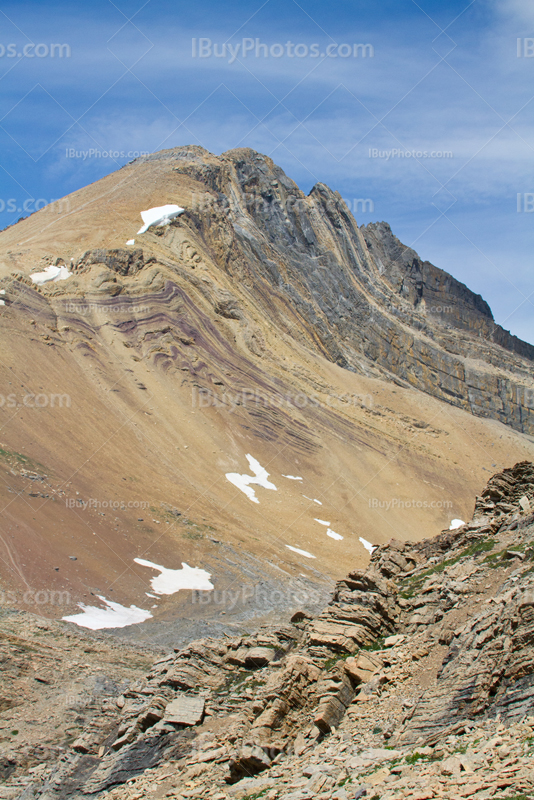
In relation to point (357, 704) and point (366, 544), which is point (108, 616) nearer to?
point (357, 704)

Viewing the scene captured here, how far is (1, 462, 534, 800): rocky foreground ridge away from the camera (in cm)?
813

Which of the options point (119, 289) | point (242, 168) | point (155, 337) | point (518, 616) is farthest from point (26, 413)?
point (242, 168)

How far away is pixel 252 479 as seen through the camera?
44.4 meters

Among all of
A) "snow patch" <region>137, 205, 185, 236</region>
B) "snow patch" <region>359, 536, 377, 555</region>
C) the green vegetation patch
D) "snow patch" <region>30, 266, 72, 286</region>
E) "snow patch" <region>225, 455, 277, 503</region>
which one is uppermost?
"snow patch" <region>137, 205, 185, 236</region>

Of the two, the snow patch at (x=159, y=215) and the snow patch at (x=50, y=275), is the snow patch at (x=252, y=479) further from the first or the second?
the snow patch at (x=159, y=215)

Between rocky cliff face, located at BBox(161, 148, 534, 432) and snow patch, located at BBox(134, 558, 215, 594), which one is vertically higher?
rocky cliff face, located at BBox(161, 148, 534, 432)

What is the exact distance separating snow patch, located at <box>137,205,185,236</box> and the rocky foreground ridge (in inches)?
2137

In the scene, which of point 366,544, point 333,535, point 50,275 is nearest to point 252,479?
point 333,535

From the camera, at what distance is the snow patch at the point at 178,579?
28.6 metres

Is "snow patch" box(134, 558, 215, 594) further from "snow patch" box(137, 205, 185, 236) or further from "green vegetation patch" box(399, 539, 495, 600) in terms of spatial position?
"snow patch" box(137, 205, 185, 236)

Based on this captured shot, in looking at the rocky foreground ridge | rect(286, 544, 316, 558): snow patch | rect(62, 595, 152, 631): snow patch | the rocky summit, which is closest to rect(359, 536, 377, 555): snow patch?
the rocky summit

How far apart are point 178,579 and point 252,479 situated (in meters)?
15.4

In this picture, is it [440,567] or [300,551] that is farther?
[300,551]

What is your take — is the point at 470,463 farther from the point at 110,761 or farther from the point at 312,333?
the point at 110,761
